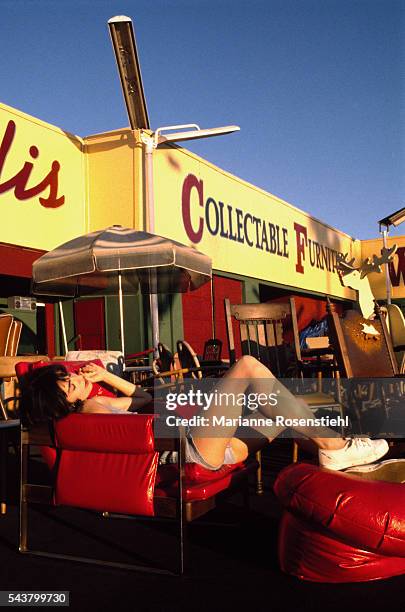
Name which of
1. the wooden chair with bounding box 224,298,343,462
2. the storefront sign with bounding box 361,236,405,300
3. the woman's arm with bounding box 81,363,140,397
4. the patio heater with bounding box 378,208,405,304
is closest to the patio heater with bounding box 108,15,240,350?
the wooden chair with bounding box 224,298,343,462

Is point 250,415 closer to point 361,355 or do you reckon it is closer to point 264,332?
point 361,355

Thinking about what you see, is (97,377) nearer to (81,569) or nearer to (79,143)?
(81,569)

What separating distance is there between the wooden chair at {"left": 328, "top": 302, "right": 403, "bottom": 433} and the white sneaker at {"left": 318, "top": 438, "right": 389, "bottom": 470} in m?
0.99

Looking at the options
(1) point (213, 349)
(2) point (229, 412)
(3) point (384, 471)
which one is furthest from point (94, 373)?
(1) point (213, 349)

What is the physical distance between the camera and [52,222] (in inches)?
389

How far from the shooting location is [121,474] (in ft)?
8.87

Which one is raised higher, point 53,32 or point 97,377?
point 53,32

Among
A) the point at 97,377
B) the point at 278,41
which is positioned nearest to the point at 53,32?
the point at 278,41

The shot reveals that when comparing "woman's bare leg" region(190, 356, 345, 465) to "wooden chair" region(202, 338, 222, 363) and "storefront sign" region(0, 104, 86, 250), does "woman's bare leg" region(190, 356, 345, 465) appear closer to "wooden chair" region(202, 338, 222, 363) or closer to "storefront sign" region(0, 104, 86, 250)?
"wooden chair" region(202, 338, 222, 363)

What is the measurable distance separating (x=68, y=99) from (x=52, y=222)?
3024 mm

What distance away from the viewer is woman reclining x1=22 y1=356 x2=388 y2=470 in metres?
2.90

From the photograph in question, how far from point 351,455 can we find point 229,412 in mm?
617

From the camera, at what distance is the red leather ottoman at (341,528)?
237 centimetres

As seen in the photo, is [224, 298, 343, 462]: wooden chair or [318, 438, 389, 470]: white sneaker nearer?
[318, 438, 389, 470]: white sneaker
